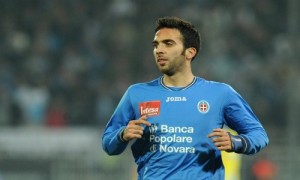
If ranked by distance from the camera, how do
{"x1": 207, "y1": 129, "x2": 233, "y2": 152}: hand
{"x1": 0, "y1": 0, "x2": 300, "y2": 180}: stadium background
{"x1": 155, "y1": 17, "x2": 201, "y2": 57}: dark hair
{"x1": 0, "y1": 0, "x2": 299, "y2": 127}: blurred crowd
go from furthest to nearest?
{"x1": 0, "y1": 0, "x2": 299, "y2": 127}: blurred crowd < {"x1": 0, "y1": 0, "x2": 300, "y2": 180}: stadium background < {"x1": 155, "y1": 17, "x2": 201, "y2": 57}: dark hair < {"x1": 207, "y1": 129, "x2": 233, "y2": 152}: hand

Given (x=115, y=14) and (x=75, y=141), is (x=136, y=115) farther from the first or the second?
(x=115, y=14)

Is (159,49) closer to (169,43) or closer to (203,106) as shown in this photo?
(169,43)

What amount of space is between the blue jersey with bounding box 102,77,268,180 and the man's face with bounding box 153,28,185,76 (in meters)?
0.15

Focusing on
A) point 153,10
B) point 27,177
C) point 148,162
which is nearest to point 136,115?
point 148,162

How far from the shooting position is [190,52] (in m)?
5.94

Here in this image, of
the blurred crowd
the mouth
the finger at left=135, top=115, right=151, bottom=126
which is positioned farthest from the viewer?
the blurred crowd

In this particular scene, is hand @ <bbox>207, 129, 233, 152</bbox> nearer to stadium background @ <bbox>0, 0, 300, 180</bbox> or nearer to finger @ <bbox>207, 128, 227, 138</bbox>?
finger @ <bbox>207, 128, 227, 138</bbox>

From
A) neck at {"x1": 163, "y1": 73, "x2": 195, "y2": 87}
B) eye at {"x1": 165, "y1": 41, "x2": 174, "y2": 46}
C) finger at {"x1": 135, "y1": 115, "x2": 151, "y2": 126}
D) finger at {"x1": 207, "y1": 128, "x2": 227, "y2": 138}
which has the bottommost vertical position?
finger at {"x1": 207, "y1": 128, "x2": 227, "y2": 138}

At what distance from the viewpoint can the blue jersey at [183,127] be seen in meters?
5.66

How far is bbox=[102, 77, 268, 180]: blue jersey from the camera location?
566cm

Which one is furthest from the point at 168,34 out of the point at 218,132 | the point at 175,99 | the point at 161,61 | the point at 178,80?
the point at 218,132

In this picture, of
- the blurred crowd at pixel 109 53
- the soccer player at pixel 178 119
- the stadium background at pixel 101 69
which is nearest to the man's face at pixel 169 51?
the soccer player at pixel 178 119

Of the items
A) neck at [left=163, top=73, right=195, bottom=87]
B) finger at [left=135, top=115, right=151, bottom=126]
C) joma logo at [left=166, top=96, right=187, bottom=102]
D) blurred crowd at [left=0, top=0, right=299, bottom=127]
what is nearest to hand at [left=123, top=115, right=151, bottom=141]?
finger at [left=135, top=115, right=151, bottom=126]

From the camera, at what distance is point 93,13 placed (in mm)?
16719
